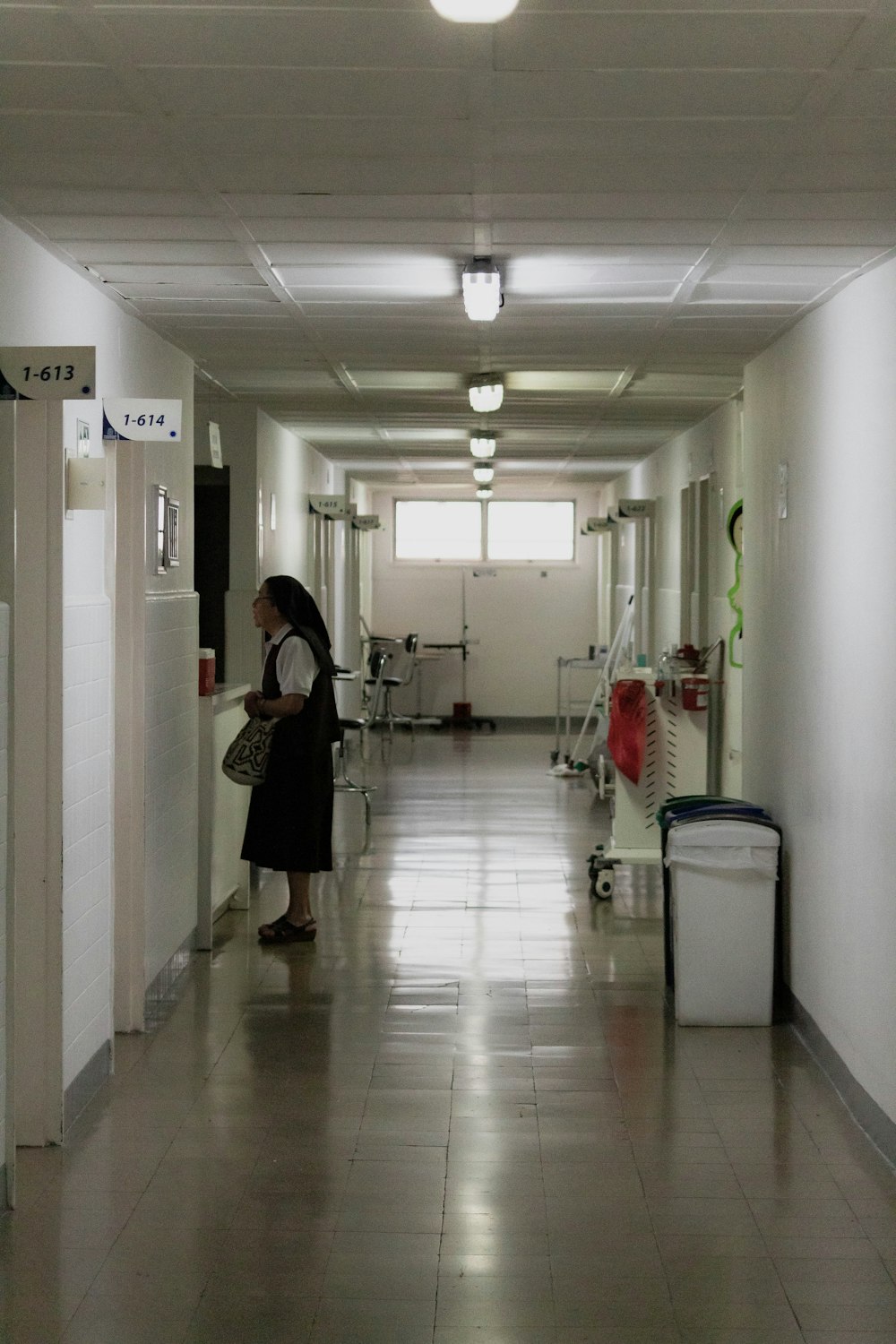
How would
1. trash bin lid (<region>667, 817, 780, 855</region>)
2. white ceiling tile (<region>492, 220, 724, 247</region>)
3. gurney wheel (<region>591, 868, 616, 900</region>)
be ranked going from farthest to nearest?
gurney wheel (<region>591, 868, 616, 900</region>) < trash bin lid (<region>667, 817, 780, 855</region>) < white ceiling tile (<region>492, 220, 724, 247</region>)

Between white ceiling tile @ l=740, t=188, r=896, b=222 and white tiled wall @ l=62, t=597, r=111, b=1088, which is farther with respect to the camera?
white tiled wall @ l=62, t=597, r=111, b=1088

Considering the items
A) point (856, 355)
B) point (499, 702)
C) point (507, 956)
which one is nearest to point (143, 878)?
point (507, 956)

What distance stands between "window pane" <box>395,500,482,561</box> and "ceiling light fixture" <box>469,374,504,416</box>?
9903 mm

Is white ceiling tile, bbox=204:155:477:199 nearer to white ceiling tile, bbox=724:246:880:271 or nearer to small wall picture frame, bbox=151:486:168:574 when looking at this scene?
white ceiling tile, bbox=724:246:880:271

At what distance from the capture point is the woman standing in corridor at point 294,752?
615 centimetres

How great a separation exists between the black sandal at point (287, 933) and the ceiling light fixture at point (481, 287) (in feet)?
9.71

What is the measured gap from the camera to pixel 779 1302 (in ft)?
10.1

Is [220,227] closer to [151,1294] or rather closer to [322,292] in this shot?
[322,292]

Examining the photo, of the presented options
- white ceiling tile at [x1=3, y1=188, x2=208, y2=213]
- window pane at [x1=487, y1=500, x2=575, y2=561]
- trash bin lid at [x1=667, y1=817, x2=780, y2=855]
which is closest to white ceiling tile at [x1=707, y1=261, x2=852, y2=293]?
white ceiling tile at [x1=3, y1=188, x2=208, y2=213]

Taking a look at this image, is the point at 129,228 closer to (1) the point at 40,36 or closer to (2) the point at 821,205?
(1) the point at 40,36

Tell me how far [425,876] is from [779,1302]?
4701 millimetres

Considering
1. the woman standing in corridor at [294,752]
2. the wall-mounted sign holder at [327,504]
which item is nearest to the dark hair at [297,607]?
the woman standing in corridor at [294,752]

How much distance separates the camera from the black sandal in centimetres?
632

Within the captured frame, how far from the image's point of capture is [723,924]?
509 centimetres
